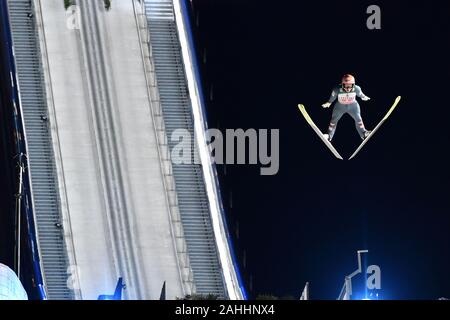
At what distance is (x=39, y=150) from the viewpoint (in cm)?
3497

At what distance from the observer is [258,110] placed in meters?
35.0

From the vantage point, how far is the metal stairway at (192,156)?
3344 centimetres

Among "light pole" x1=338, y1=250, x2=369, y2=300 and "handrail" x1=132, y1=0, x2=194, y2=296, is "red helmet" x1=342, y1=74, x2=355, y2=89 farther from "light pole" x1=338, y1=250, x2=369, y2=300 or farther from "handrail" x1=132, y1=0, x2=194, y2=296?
"handrail" x1=132, y1=0, x2=194, y2=296

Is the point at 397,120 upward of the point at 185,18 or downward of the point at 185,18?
downward

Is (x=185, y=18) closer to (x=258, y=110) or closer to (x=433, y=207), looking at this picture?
(x=258, y=110)

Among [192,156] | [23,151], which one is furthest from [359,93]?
[23,151]

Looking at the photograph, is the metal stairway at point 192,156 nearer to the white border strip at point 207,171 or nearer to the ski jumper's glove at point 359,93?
the white border strip at point 207,171

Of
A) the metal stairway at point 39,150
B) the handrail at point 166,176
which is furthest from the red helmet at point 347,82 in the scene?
the metal stairway at point 39,150

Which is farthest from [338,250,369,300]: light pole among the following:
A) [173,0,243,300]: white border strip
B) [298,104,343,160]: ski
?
[298,104,343,160]: ski

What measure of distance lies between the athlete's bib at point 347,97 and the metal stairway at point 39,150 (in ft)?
21.7

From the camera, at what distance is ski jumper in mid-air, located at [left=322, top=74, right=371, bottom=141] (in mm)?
33781

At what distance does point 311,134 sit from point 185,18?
14.1 feet

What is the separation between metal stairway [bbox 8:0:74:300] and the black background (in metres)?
3.79
